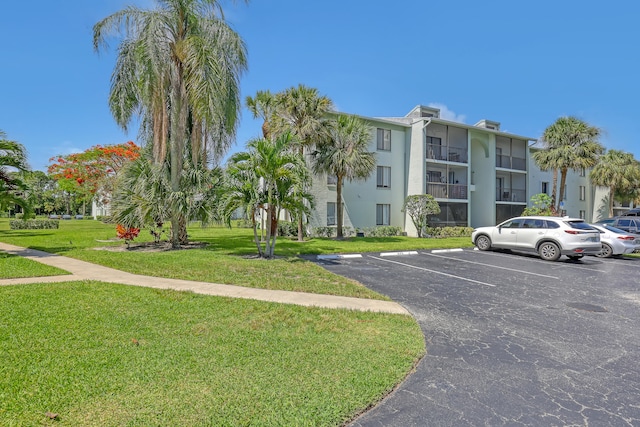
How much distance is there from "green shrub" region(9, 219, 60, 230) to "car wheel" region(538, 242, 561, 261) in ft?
112

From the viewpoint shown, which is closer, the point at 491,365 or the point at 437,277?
the point at 491,365

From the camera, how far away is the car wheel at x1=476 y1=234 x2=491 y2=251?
1677 centimetres

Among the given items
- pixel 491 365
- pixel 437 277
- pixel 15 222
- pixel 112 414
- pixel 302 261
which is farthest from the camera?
pixel 15 222

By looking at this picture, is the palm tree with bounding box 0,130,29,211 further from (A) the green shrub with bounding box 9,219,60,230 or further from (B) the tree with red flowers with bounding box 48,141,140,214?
(B) the tree with red flowers with bounding box 48,141,140,214

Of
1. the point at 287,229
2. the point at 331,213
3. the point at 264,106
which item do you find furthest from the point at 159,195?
Result: the point at 331,213

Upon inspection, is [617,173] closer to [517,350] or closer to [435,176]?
[435,176]

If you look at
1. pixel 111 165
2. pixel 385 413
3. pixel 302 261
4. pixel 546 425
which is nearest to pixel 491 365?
pixel 546 425

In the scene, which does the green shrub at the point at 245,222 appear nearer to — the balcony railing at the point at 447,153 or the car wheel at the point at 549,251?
the car wheel at the point at 549,251

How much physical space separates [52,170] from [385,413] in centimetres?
4866

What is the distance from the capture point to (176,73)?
1466 centimetres

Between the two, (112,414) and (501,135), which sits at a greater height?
(501,135)

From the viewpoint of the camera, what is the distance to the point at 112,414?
9.82 feet

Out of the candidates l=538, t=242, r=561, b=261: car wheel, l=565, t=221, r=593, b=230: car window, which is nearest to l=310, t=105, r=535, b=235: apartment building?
l=538, t=242, r=561, b=261: car wheel

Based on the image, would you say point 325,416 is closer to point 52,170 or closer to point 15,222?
point 15,222
